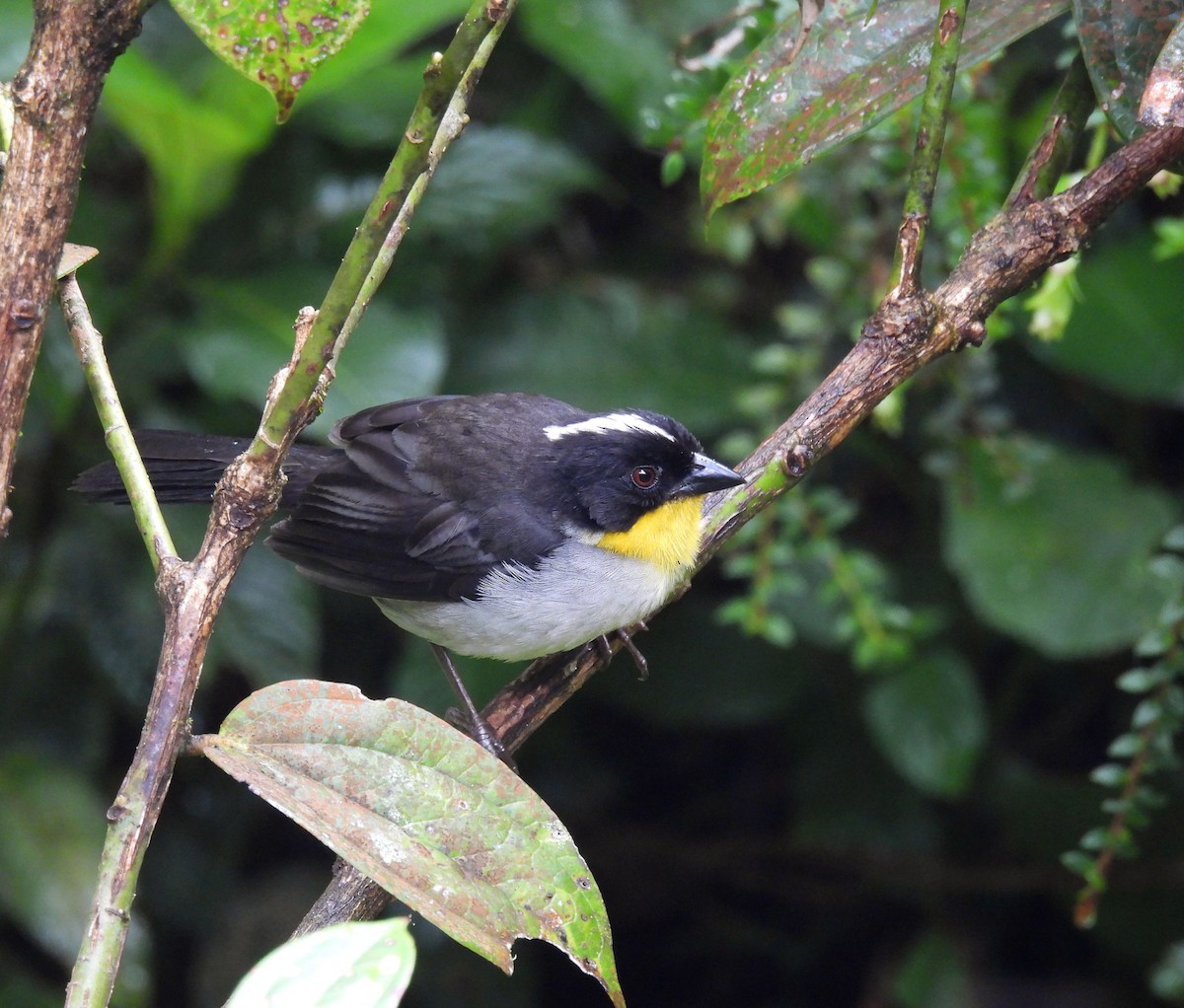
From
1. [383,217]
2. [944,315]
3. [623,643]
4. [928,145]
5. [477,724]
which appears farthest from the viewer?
[623,643]

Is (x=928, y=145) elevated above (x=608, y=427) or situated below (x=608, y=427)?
above

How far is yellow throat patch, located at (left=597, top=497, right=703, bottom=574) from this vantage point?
8.96 feet

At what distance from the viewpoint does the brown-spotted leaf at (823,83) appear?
1.74 metres

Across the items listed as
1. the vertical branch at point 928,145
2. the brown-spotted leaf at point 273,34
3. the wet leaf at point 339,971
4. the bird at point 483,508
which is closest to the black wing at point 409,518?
the bird at point 483,508

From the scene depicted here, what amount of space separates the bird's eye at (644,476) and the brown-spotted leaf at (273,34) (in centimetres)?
156

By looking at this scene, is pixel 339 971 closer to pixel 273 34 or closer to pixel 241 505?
pixel 241 505

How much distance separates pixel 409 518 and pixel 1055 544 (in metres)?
1.66

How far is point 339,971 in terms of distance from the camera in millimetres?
925

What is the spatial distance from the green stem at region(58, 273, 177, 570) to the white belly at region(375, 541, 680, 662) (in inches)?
45.8

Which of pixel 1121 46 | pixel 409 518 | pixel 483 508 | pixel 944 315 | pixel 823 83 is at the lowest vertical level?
pixel 409 518

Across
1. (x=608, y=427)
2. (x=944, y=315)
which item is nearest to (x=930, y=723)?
(x=608, y=427)

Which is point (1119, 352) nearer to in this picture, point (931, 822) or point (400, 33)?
point (931, 822)

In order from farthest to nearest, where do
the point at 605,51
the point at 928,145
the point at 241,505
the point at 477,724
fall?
1. the point at 605,51
2. the point at 477,724
3. the point at 928,145
4. the point at 241,505

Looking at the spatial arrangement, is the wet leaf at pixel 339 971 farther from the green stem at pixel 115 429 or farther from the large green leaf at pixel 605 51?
the large green leaf at pixel 605 51
